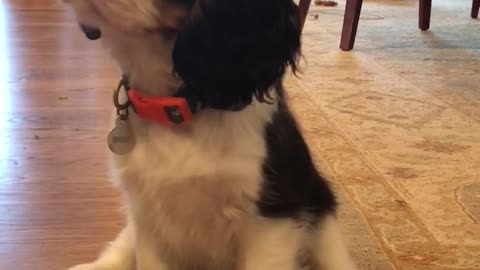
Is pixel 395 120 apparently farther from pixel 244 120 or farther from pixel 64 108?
pixel 244 120

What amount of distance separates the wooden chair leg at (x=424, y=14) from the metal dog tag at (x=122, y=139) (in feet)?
8.64

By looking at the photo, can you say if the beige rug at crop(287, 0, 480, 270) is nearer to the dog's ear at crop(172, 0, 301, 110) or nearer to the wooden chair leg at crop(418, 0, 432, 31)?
the wooden chair leg at crop(418, 0, 432, 31)

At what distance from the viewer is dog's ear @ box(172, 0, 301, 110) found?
2.88 ft

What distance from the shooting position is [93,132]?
181 cm

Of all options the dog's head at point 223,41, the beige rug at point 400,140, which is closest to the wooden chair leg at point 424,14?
the beige rug at point 400,140

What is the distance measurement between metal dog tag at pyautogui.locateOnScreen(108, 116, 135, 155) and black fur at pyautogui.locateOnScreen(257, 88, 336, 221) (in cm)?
19

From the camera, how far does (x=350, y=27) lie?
290 cm

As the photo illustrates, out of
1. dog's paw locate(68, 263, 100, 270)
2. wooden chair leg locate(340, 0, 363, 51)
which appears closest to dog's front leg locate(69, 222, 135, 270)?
dog's paw locate(68, 263, 100, 270)

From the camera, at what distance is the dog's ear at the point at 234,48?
878 mm

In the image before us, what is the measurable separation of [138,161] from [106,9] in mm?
246

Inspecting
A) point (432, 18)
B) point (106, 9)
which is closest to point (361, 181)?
point (106, 9)

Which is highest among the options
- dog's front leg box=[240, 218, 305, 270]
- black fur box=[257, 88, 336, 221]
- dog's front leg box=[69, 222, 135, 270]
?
black fur box=[257, 88, 336, 221]

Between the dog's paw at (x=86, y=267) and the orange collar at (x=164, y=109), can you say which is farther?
the dog's paw at (x=86, y=267)

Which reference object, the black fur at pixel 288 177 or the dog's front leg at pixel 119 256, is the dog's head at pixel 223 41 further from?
Answer: the dog's front leg at pixel 119 256
